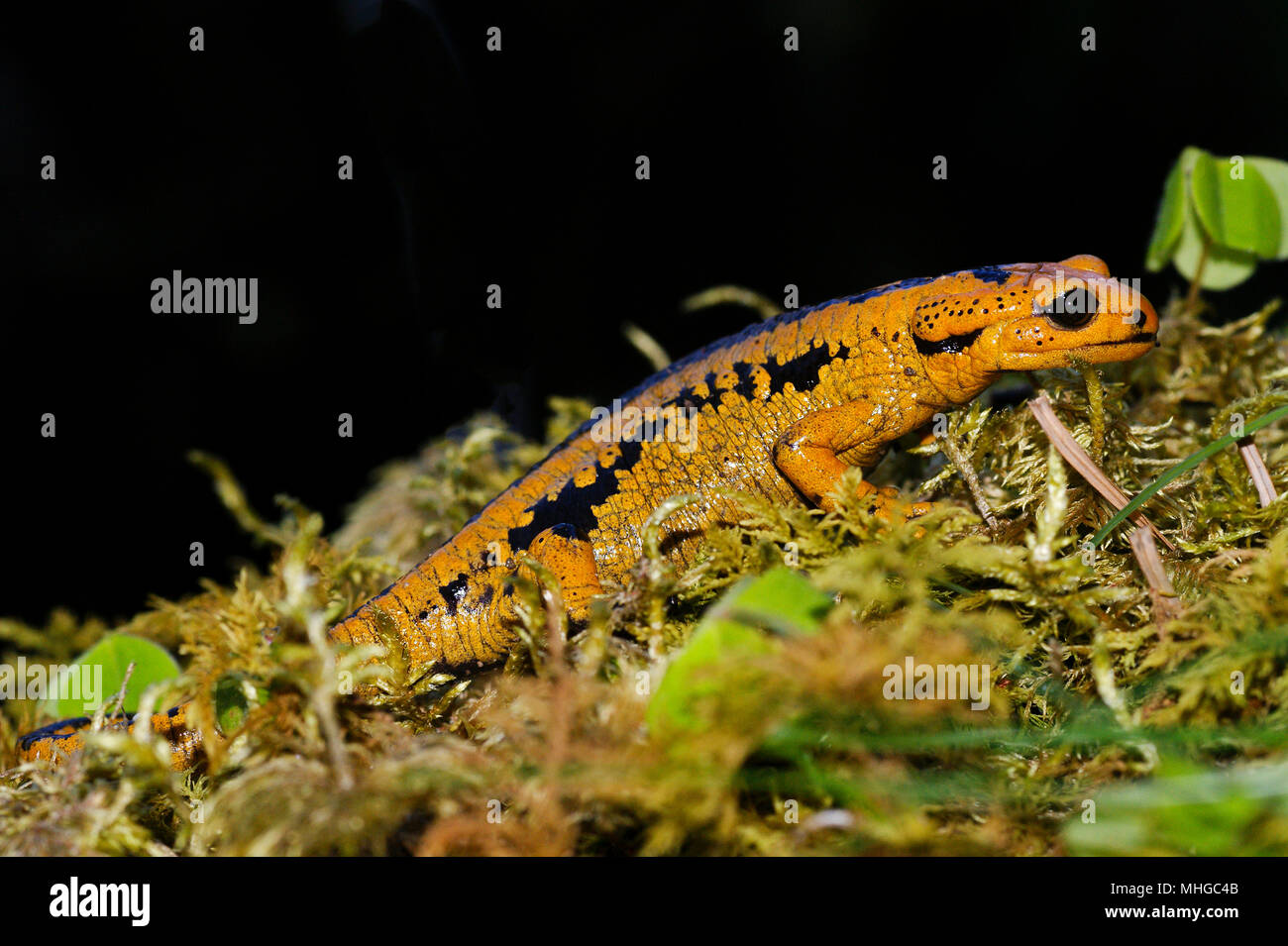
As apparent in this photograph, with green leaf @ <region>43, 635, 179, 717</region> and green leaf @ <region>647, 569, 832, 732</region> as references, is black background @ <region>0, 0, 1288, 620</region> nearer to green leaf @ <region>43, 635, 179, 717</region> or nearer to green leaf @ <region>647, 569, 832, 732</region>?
green leaf @ <region>43, 635, 179, 717</region>

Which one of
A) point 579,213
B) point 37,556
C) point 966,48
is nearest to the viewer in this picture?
point 966,48

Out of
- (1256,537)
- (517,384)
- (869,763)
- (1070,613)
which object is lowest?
(869,763)

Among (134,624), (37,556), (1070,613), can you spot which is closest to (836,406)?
(1070,613)

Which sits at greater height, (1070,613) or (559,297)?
(559,297)

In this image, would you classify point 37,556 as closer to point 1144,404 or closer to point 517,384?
point 517,384

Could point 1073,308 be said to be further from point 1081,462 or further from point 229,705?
point 229,705

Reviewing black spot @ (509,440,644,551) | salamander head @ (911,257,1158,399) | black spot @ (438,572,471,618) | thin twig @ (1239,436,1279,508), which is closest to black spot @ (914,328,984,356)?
salamander head @ (911,257,1158,399)
